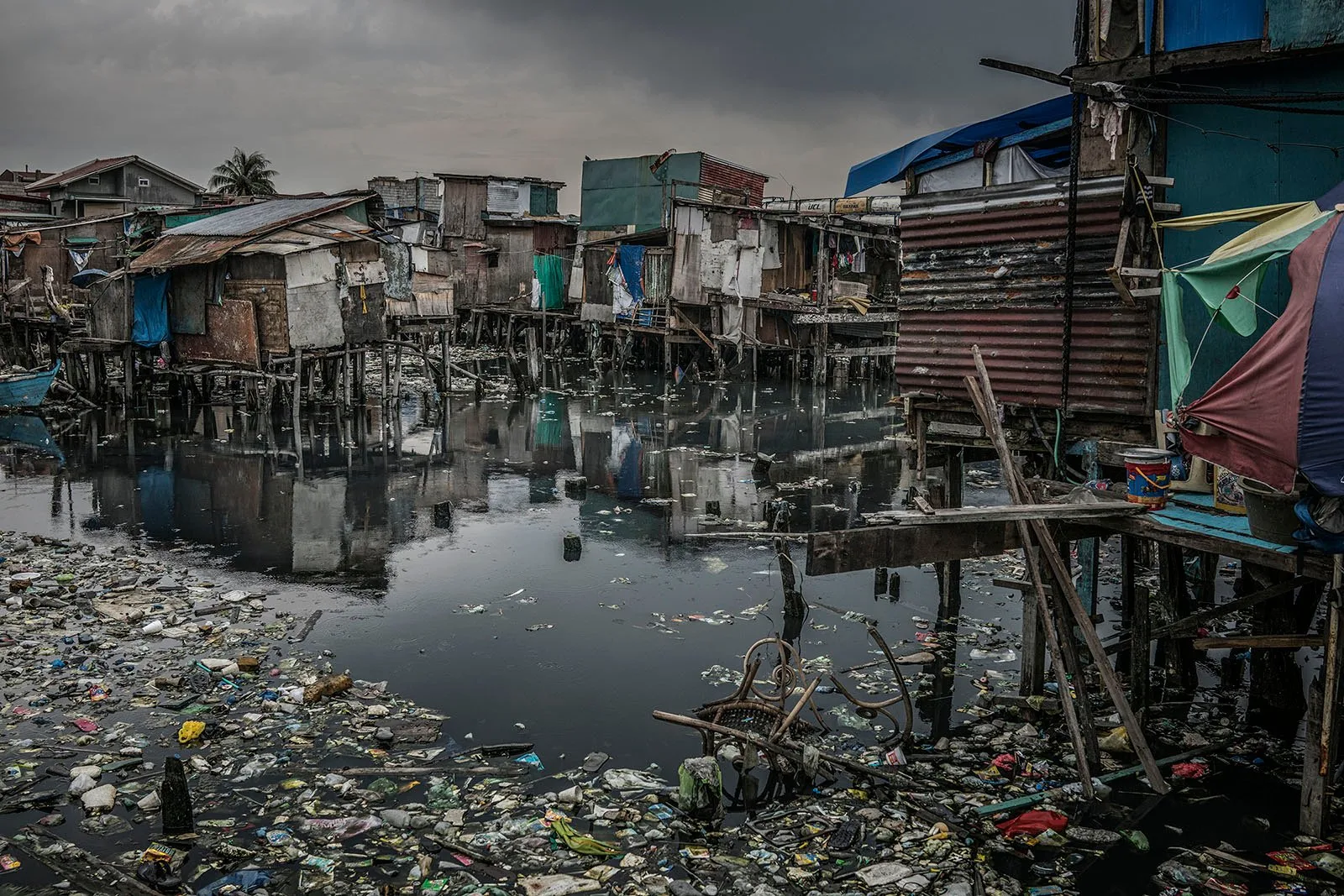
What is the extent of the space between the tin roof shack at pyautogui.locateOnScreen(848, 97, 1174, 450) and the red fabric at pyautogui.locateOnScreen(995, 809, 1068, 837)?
355 centimetres

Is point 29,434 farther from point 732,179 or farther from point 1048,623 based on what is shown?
point 732,179

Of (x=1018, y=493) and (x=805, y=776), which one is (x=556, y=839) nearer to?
(x=805, y=776)

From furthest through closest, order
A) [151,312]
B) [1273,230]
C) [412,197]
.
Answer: [412,197] → [151,312] → [1273,230]

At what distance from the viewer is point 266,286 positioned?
76.2 feet

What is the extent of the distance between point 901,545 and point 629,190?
34548 mm

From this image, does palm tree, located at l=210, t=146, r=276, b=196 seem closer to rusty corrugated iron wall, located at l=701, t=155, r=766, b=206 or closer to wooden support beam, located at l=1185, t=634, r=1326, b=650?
rusty corrugated iron wall, located at l=701, t=155, r=766, b=206

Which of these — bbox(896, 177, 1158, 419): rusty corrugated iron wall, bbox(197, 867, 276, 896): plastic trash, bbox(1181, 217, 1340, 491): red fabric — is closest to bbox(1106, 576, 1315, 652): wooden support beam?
bbox(1181, 217, 1340, 491): red fabric

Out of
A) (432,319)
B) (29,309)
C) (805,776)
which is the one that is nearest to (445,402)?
(432,319)

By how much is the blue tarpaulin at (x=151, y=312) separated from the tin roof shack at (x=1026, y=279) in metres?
20.2

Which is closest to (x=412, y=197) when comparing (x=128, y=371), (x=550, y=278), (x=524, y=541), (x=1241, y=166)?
(x=550, y=278)

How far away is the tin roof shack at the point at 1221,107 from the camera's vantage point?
743 cm

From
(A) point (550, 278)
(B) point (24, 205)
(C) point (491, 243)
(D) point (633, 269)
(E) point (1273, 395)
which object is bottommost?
(E) point (1273, 395)

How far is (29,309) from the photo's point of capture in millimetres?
29234

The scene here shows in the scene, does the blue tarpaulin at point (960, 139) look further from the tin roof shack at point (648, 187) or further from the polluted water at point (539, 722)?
the tin roof shack at point (648, 187)
